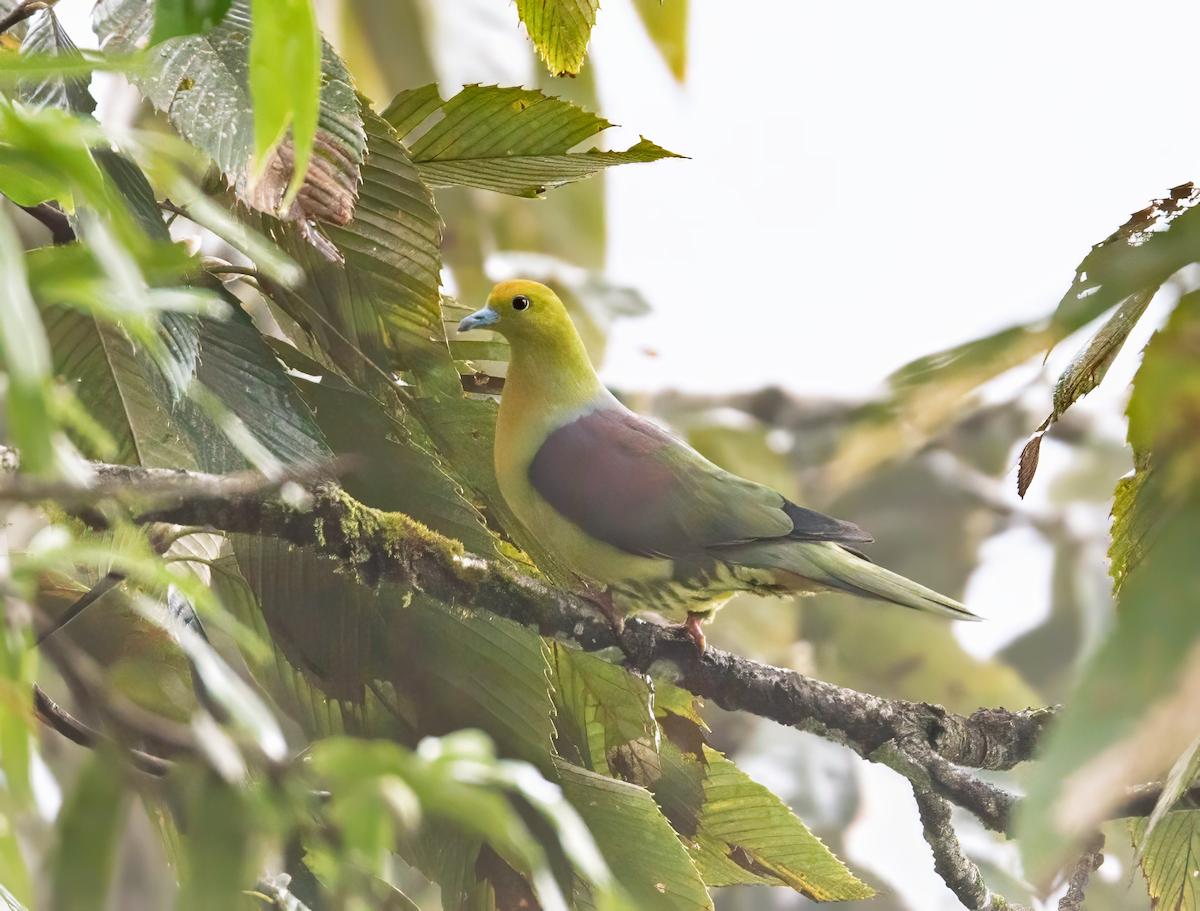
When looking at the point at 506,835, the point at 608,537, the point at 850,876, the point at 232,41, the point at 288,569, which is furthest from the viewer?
the point at 608,537

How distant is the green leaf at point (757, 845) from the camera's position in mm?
1094

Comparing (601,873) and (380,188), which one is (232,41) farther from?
(601,873)

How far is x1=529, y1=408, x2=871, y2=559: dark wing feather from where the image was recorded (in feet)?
4.23

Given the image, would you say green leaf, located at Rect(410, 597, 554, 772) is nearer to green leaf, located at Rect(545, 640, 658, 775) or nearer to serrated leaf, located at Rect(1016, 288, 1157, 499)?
green leaf, located at Rect(545, 640, 658, 775)

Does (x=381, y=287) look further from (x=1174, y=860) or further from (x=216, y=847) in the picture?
(x=1174, y=860)

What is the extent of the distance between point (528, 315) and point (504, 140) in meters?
0.41

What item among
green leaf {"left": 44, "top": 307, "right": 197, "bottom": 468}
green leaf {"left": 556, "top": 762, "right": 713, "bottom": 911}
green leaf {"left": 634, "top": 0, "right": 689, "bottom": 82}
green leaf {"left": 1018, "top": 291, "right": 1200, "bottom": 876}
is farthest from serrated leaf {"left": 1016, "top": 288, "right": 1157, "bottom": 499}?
green leaf {"left": 634, "top": 0, "right": 689, "bottom": 82}

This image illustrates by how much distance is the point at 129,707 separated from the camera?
474 millimetres

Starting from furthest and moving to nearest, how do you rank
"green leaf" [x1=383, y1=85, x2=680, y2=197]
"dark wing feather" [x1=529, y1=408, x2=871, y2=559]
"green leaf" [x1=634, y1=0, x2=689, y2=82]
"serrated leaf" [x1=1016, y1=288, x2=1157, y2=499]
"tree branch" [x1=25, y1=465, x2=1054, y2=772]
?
"green leaf" [x1=634, y1=0, x2=689, y2=82] → "dark wing feather" [x1=529, y1=408, x2=871, y2=559] → "green leaf" [x1=383, y1=85, x2=680, y2=197] → "tree branch" [x1=25, y1=465, x2=1054, y2=772] → "serrated leaf" [x1=1016, y1=288, x2=1157, y2=499]

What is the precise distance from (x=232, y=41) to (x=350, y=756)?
2.04 feet

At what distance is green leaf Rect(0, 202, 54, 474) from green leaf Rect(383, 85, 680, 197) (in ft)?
2.29

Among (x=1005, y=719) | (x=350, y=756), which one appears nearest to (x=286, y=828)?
(x=350, y=756)

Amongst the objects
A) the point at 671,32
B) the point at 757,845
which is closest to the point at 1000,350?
the point at 757,845

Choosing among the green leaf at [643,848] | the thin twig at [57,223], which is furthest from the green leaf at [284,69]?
the green leaf at [643,848]
